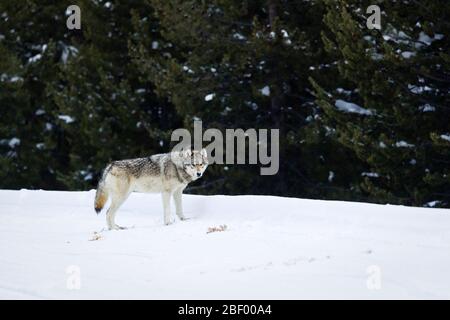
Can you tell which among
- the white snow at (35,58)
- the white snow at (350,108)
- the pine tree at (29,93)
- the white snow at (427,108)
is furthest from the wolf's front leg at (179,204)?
the white snow at (35,58)

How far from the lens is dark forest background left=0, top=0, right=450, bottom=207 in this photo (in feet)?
54.0

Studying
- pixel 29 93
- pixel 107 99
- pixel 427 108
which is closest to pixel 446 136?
pixel 427 108

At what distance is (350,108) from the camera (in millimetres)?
17984

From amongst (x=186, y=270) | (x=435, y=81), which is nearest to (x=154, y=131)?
(x=435, y=81)

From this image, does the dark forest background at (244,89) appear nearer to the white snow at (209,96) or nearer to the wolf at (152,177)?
the white snow at (209,96)

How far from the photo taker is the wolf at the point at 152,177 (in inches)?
447

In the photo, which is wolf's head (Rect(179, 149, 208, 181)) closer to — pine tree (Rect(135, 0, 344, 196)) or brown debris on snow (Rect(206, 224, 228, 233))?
brown debris on snow (Rect(206, 224, 228, 233))

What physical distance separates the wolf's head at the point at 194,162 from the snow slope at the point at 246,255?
2.51 feet

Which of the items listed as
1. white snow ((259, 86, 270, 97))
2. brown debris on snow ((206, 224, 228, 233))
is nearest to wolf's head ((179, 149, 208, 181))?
brown debris on snow ((206, 224, 228, 233))

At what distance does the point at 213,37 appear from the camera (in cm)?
2008

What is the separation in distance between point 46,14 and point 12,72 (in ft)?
9.37

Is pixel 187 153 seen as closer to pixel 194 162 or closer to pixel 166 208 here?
pixel 194 162

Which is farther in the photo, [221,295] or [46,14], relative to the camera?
[46,14]

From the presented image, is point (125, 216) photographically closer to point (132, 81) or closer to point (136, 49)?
point (136, 49)
